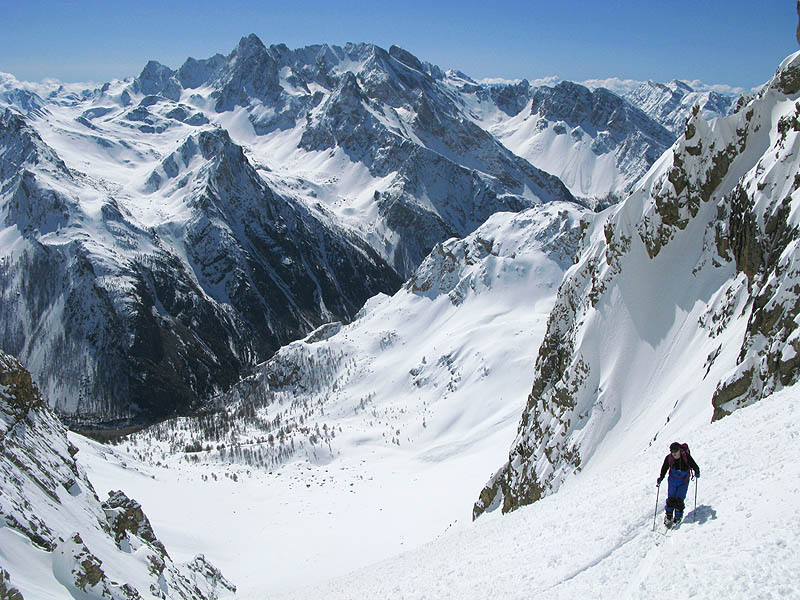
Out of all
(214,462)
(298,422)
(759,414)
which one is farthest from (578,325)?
(298,422)

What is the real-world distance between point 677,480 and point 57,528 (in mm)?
28088

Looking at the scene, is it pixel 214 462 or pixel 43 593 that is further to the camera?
pixel 214 462

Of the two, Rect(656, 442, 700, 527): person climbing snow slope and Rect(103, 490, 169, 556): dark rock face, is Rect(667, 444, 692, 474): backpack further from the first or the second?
Rect(103, 490, 169, 556): dark rock face

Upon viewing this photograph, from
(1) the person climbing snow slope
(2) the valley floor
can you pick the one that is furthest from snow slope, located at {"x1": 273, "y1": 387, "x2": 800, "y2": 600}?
(1) the person climbing snow slope

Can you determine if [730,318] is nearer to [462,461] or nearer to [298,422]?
[462,461]

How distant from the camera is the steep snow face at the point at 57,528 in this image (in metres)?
22.5

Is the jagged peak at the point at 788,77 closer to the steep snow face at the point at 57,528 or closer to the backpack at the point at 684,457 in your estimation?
the backpack at the point at 684,457

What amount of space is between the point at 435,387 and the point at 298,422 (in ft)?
146

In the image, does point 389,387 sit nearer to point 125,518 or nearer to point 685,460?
point 125,518

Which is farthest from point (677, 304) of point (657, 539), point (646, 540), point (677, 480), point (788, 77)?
point (657, 539)

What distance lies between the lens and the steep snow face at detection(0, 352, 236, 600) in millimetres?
22483

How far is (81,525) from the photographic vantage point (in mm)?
30594

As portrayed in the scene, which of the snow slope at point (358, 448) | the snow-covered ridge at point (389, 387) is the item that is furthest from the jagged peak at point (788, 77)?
the snow-covered ridge at point (389, 387)

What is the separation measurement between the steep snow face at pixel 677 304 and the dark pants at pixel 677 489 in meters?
13.4
